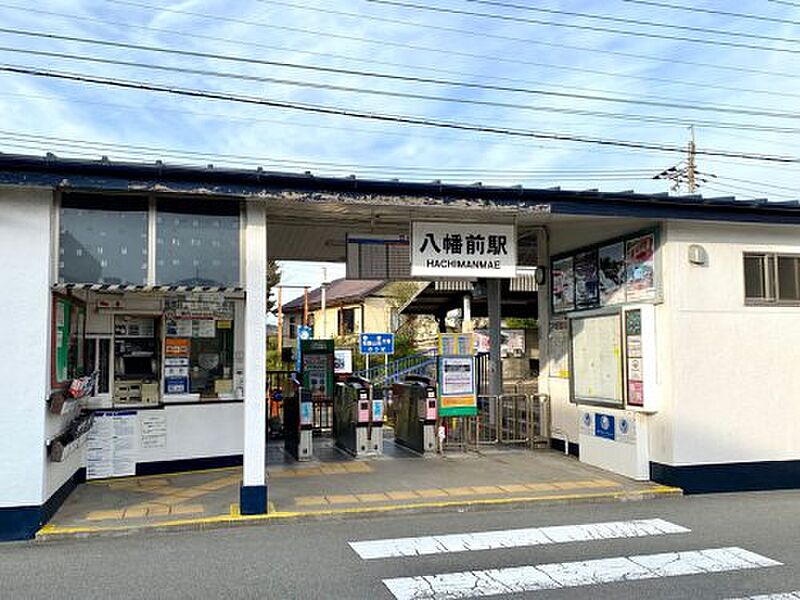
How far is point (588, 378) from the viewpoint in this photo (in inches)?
423

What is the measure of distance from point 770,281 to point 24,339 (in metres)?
9.42

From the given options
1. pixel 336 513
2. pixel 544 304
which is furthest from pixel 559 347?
pixel 336 513

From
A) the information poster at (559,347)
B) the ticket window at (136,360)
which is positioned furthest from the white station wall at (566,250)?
the ticket window at (136,360)

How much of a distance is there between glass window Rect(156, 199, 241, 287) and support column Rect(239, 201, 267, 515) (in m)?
0.21

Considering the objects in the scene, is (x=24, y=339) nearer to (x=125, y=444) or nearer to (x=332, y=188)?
(x=125, y=444)

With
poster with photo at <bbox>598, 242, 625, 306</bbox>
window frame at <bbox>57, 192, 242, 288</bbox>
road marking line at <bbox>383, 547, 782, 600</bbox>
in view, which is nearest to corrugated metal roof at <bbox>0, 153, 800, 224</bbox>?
window frame at <bbox>57, 192, 242, 288</bbox>

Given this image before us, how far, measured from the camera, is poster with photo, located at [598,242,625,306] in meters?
10.2

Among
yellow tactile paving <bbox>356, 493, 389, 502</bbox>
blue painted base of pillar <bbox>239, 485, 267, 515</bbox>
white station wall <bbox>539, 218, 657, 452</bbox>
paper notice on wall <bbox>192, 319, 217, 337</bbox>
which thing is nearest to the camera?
blue painted base of pillar <bbox>239, 485, 267, 515</bbox>

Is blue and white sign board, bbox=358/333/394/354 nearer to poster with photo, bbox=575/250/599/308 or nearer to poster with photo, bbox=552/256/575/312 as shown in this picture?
poster with photo, bbox=552/256/575/312

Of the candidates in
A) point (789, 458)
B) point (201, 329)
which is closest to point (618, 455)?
point (789, 458)

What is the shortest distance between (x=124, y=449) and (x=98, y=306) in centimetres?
207

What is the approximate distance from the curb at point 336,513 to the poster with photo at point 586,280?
→ 308 centimetres

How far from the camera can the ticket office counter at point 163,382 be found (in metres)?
9.80

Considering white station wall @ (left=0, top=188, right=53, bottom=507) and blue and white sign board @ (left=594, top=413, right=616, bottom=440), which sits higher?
white station wall @ (left=0, top=188, right=53, bottom=507)
